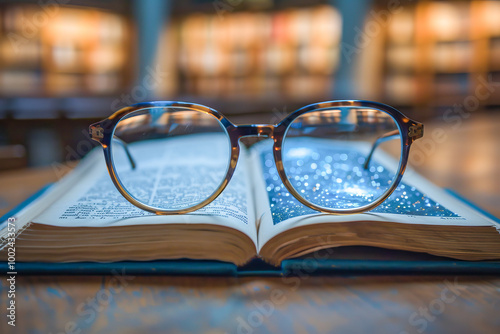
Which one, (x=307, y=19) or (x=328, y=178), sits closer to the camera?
(x=328, y=178)

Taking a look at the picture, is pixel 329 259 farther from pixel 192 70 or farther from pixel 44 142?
pixel 192 70

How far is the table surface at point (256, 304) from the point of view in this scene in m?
0.31

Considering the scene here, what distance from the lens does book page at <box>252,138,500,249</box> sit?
43 centimetres

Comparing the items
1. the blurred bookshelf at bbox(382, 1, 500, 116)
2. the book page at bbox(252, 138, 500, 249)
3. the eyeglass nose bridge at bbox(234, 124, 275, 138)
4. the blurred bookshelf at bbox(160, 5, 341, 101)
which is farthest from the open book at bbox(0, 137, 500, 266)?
the blurred bookshelf at bbox(382, 1, 500, 116)

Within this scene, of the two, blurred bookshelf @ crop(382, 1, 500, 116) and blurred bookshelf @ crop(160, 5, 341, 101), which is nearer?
blurred bookshelf @ crop(382, 1, 500, 116)

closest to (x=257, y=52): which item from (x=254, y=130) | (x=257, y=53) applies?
(x=257, y=53)

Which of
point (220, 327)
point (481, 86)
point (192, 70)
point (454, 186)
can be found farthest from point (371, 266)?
point (192, 70)

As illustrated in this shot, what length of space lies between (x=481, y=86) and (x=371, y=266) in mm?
4528

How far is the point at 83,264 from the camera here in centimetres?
39

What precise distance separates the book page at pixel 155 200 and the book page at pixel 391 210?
0.02 m

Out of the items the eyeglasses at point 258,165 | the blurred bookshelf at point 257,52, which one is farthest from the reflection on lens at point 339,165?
the blurred bookshelf at point 257,52

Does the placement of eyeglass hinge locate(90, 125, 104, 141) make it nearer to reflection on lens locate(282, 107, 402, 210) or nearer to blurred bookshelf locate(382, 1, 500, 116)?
reflection on lens locate(282, 107, 402, 210)

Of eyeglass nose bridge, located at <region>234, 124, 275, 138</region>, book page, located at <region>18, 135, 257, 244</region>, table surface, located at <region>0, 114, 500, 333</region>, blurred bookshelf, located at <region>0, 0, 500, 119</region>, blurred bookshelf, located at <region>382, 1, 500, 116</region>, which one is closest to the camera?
table surface, located at <region>0, 114, 500, 333</region>

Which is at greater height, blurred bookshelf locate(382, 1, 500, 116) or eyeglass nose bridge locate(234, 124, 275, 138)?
blurred bookshelf locate(382, 1, 500, 116)
